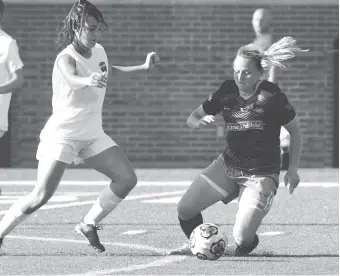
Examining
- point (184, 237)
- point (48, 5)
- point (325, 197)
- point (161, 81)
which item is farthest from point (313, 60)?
A: point (184, 237)

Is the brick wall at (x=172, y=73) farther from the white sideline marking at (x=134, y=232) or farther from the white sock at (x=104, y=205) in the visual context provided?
the white sock at (x=104, y=205)

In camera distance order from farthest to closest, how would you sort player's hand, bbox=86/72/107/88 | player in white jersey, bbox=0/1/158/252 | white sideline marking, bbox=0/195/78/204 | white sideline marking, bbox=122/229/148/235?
white sideline marking, bbox=0/195/78/204, white sideline marking, bbox=122/229/148/235, player in white jersey, bbox=0/1/158/252, player's hand, bbox=86/72/107/88

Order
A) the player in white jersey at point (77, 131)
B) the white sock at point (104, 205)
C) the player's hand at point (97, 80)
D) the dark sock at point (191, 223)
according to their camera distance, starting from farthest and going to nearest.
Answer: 1. the dark sock at point (191, 223)
2. the white sock at point (104, 205)
3. the player in white jersey at point (77, 131)
4. the player's hand at point (97, 80)

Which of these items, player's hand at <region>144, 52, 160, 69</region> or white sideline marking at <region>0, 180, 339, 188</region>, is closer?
player's hand at <region>144, 52, 160, 69</region>

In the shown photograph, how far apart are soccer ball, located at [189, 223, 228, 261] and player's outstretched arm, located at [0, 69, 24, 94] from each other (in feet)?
6.17

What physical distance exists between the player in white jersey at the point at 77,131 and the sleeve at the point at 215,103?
561 mm

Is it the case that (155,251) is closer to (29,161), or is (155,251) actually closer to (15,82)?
(15,82)

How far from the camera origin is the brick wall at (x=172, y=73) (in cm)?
1895

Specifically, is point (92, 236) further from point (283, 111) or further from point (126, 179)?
point (283, 111)

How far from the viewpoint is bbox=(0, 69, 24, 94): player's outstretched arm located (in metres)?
8.85

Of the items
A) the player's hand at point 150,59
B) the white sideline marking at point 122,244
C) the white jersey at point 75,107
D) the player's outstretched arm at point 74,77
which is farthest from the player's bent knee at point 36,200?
the player's hand at point 150,59

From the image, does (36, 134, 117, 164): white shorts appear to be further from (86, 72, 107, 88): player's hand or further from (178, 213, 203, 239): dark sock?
(178, 213, 203, 239): dark sock

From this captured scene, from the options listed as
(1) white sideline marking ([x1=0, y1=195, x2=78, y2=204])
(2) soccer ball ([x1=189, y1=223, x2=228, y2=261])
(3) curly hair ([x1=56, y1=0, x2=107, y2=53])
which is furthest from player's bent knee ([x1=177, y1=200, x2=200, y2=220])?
(1) white sideline marking ([x1=0, y1=195, x2=78, y2=204])

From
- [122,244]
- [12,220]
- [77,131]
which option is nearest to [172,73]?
[122,244]
